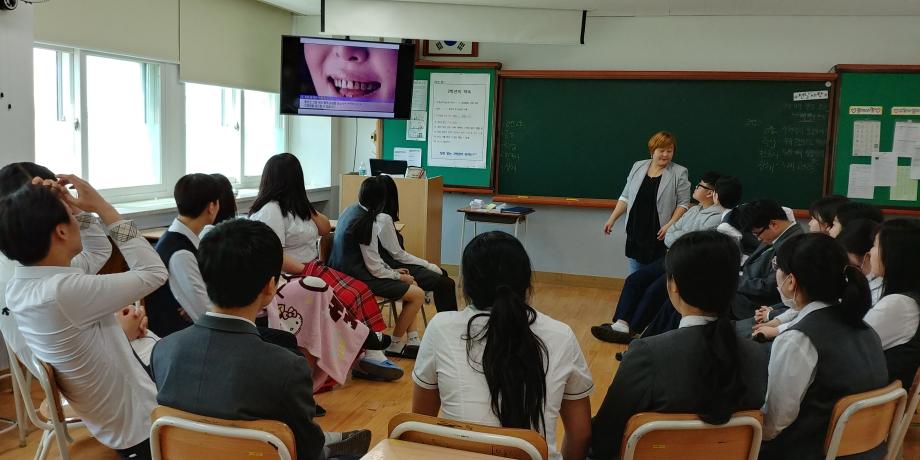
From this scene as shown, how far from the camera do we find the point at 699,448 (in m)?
1.70

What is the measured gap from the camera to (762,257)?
3781 mm

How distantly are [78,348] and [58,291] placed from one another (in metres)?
0.19

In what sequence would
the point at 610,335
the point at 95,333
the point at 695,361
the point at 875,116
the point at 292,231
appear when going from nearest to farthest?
1. the point at 695,361
2. the point at 95,333
3. the point at 292,231
4. the point at 610,335
5. the point at 875,116

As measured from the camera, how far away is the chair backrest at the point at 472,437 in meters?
1.50

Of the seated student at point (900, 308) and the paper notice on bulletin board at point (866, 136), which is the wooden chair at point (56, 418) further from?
the paper notice on bulletin board at point (866, 136)

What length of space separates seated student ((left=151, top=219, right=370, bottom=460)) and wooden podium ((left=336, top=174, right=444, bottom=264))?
449 cm

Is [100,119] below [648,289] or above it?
above

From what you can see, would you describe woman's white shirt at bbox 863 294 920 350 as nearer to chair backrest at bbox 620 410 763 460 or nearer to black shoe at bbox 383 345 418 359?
chair backrest at bbox 620 410 763 460

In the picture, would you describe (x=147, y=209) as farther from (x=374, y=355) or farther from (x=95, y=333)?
(x=95, y=333)

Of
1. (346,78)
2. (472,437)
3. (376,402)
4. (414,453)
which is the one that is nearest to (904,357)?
(472,437)

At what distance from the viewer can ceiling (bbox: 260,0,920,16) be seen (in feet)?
18.8

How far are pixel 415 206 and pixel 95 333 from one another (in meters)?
4.26

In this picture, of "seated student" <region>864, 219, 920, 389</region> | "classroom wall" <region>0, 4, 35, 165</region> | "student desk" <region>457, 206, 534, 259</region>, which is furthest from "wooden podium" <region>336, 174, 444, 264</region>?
"seated student" <region>864, 219, 920, 389</region>

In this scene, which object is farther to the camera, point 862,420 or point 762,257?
point 762,257
